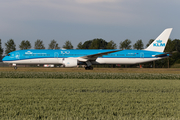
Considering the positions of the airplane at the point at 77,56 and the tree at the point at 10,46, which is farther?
the tree at the point at 10,46

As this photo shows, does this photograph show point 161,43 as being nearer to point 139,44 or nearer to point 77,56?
point 77,56

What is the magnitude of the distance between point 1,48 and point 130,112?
227ft

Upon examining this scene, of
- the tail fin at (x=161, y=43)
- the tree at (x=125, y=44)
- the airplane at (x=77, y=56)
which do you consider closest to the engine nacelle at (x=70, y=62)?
the airplane at (x=77, y=56)

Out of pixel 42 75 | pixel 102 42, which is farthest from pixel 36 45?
pixel 42 75

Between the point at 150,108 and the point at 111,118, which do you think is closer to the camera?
the point at 111,118

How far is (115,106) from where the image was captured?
22.7 ft

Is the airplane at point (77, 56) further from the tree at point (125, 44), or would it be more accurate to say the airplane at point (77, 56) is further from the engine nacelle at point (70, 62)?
the tree at point (125, 44)

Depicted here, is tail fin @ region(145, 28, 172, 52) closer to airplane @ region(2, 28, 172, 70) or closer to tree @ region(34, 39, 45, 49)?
airplane @ region(2, 28, 172, 70)

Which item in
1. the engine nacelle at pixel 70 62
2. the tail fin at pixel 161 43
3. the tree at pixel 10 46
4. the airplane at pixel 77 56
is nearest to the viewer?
the engine nacelle at pixel 70 62

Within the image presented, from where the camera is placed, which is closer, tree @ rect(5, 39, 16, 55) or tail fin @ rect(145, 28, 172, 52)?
tail fin @ rect(145, 28, 172, 52)

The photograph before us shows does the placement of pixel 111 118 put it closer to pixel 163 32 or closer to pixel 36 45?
pixel 163 32

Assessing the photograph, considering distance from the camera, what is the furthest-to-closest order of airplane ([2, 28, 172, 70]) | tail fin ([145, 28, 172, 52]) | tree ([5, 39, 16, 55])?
tree ([5, 39, 16, 55]) < tail fin ([145, 28, 172, 52]) < airplane ([2, 28, 172, 70])

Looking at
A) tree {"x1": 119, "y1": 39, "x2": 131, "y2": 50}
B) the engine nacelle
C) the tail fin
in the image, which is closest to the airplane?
the engine nacelle

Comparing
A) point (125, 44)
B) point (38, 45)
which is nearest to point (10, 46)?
point (38, 45)
